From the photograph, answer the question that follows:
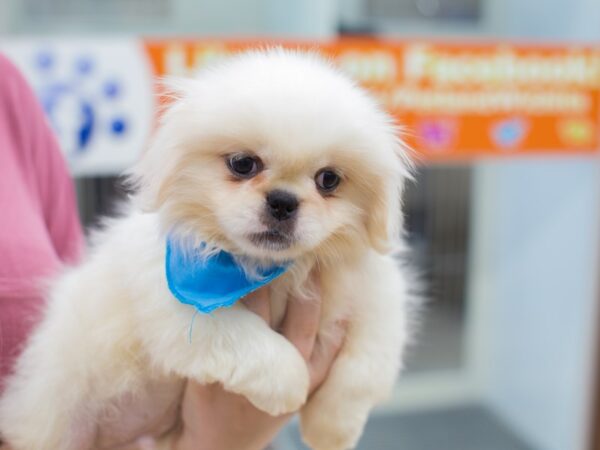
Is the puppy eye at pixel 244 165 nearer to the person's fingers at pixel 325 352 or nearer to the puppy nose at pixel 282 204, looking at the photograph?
the puppy nose at pixel 282 204

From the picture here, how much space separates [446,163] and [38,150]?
2118mm

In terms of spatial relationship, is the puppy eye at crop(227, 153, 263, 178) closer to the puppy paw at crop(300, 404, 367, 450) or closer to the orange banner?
the puppy paw at crop(300, 404, 367, 450)

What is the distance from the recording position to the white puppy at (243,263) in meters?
0.83

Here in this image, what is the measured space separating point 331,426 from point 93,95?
1.28m

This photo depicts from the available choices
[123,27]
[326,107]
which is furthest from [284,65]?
[123,27]

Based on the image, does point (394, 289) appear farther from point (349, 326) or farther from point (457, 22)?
point (457, 22)

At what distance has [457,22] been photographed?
2.87 m

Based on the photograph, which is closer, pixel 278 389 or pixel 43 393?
pixel 278 389

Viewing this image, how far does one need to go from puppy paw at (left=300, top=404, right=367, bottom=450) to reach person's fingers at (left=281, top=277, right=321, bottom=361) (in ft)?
0.31

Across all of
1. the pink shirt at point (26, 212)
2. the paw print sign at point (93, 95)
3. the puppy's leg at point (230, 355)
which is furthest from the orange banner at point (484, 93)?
the puppy's leg at point (230, 355)

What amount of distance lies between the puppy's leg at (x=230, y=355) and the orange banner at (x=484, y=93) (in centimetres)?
125

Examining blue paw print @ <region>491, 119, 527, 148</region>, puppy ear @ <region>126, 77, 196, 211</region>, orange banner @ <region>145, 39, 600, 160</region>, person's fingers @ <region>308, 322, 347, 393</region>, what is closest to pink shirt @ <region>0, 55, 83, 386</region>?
puppy ear @ <region>126, 77, 196, 211</region>

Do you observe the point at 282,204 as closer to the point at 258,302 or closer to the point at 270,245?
the point at 270,245

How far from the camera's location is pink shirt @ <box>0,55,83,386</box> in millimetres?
1010
